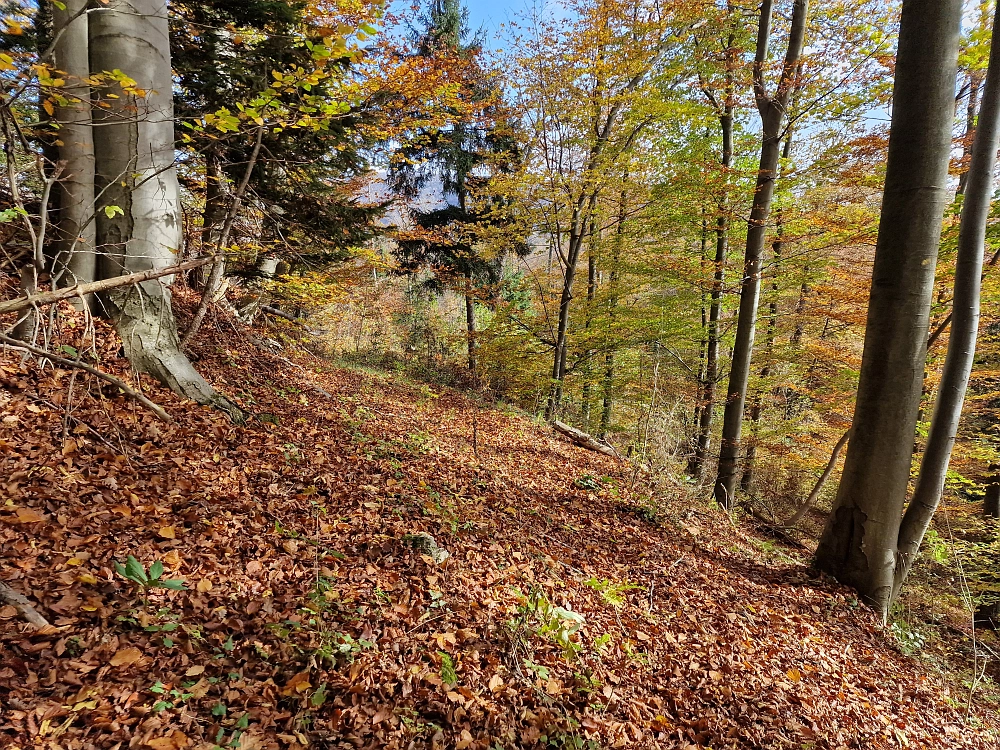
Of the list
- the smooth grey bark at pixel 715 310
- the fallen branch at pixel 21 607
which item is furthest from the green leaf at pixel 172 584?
the smooth grey bark at pixel 715 310

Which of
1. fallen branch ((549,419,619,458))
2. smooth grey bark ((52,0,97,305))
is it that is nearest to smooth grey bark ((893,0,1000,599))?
fallen branch ((549,419,619,458))

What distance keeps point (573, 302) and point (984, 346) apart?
409 inches

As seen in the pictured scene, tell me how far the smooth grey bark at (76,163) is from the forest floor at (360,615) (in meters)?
0.72

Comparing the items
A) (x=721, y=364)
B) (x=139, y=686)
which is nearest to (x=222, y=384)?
(x=139, y=686)

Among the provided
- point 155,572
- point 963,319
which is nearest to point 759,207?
point 963,319

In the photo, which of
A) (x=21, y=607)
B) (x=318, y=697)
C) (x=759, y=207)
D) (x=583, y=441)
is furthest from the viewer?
(x=583, y=441)

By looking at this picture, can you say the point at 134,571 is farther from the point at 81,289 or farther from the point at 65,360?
the point at 81,289

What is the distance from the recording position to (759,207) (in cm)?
759

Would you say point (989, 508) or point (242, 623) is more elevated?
point (242, 623)

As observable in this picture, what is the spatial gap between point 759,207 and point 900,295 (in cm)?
381

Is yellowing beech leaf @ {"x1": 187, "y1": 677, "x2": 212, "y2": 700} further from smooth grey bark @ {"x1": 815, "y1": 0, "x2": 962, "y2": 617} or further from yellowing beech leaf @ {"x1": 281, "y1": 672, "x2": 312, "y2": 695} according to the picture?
smooth grey bark @ {"x1": 815, "y1": 0, "x2": 962, "y2": 617}

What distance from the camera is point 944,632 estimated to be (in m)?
6.52

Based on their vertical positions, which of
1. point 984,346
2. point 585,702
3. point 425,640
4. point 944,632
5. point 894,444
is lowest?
point 944,632

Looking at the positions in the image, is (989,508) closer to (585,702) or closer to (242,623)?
(585,702)
